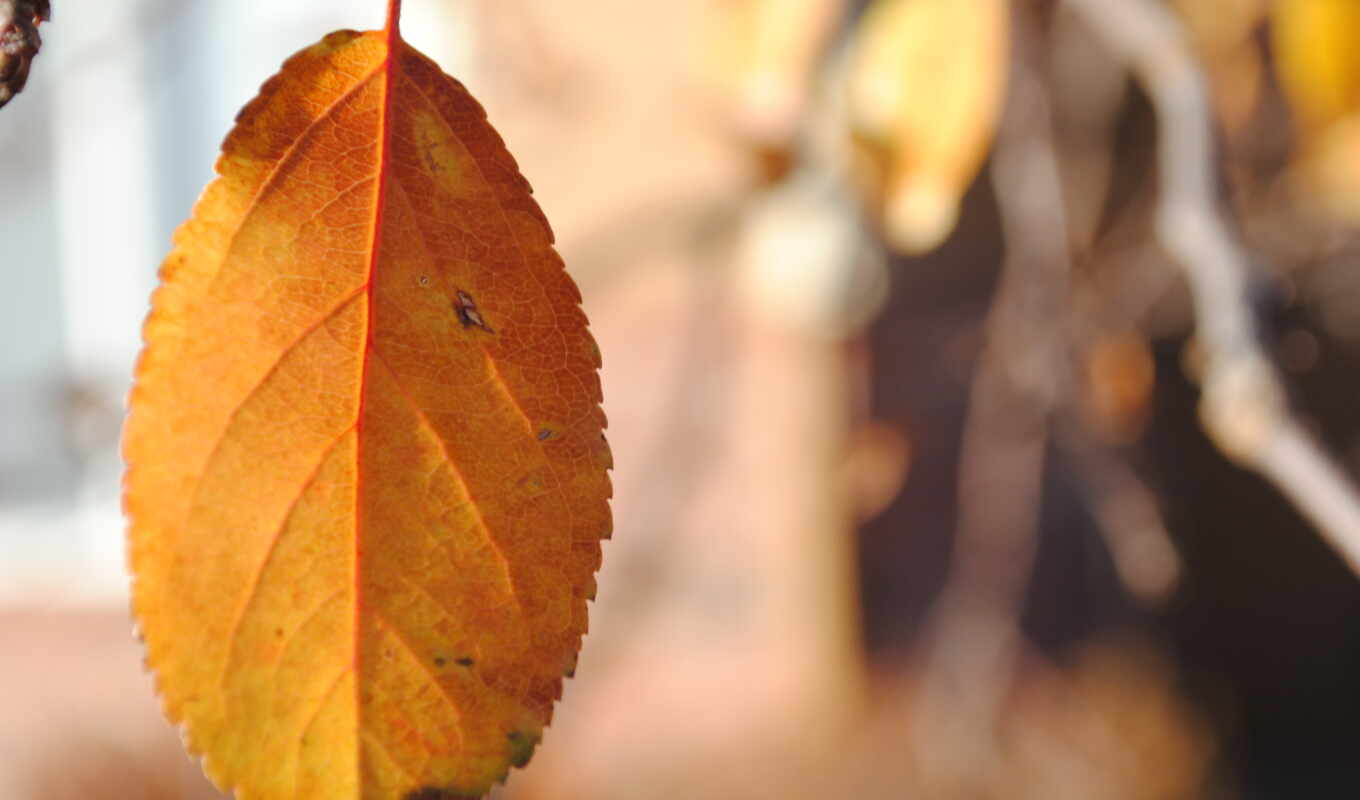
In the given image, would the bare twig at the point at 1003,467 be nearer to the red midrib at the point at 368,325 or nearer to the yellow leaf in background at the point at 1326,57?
the yellow leaf in background at the point at 1326,57

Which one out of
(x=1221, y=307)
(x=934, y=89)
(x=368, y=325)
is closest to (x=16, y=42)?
(x=368, y=325)

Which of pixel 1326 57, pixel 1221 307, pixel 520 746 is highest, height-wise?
pixel 1326 57

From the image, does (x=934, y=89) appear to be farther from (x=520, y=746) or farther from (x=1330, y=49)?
(x=520, y=746)

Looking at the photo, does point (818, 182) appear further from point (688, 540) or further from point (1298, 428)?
point (1298, 428)

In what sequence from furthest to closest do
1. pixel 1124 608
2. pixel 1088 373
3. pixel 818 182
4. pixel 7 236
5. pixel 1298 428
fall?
pixel 7 236
pixel 1124 608
pixel 818 182
pixel 1088 373
pixel 1298 428

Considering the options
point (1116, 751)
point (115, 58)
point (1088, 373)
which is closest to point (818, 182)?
point (1088, 373)

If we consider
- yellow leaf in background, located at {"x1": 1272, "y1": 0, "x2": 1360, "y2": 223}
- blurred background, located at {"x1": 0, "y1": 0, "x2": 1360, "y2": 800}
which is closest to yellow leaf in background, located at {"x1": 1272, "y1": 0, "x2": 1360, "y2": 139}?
yellow leaf in background, located at {"x1": 1272, "y1": 0, "x2": 1360, "y2": 223}

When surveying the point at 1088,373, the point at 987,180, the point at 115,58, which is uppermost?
the point at 115,58
